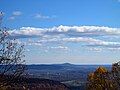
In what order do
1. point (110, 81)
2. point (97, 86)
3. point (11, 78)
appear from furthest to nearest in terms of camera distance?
point (97, 86) → point (110, 81) → point (11, 78)

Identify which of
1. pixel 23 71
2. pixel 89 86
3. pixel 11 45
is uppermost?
pixel 11 45

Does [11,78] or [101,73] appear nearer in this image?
[11,78]

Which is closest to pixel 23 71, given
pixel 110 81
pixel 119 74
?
pixel 119 74

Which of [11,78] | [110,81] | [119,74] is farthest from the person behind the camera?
[110,81]

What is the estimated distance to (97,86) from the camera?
214 feet

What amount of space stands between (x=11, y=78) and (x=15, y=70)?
46 cm

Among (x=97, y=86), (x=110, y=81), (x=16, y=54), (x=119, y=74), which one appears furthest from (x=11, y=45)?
(x=97, y=86)

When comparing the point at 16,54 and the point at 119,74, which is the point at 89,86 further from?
the point at 16,54

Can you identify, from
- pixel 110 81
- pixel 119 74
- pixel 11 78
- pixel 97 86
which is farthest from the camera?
pixel 97 86

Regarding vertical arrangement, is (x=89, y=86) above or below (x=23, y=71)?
below

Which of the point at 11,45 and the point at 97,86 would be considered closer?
the point at 11,45

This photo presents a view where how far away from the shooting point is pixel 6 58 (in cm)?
1800

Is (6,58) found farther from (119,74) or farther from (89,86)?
(89,86)

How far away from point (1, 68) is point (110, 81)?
43.1 meters
